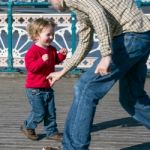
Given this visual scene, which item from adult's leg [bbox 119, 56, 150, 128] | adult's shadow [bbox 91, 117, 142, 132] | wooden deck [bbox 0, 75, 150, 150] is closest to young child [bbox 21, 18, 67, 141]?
wooden deck [bbox 0, 75, 150, 150]

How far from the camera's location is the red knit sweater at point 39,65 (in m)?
6.79

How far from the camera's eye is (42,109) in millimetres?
6969

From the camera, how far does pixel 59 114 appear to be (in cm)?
849

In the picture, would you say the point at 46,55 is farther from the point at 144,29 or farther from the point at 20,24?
the point at 20,24

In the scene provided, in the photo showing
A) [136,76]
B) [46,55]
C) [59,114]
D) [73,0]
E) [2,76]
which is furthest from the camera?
[2,76]

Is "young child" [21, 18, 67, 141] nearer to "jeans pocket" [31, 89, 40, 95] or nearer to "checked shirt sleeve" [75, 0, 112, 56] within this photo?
"jeans pocket" [31, 89, 40, 95]

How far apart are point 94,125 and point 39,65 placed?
136 cm

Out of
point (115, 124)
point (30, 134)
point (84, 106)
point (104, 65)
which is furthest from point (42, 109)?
point (104, 65)

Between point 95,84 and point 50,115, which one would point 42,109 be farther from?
point 95,84

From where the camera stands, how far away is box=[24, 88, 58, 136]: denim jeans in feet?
22.8

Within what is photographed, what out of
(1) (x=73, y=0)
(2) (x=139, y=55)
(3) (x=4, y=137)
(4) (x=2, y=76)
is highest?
(1) (x=73, y=0)

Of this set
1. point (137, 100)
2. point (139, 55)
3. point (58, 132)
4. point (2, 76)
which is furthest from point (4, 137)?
point (2, 76)

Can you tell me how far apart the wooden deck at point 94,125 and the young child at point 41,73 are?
0.49 ft

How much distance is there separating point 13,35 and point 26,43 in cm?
66
